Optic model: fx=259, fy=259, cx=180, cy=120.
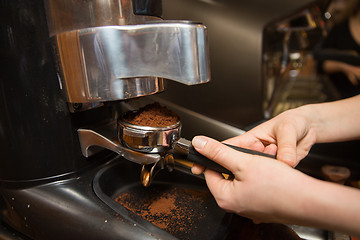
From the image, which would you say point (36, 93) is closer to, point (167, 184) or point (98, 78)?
point (98, 78)

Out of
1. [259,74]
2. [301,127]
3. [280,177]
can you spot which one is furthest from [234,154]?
[259,74]

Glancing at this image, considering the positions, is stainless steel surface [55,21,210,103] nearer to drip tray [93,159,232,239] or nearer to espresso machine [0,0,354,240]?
espresso machine [0,0,354,240]

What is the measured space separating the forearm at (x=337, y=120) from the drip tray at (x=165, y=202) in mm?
211

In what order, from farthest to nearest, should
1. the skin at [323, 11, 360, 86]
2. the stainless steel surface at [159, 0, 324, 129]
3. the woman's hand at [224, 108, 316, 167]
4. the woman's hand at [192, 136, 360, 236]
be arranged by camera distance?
the skin at [323, 11, 360, 86] < the stainless steel surface at [159, 0, 324, 129] < the woman's hand at [224, 108, 316, 167] < the woman's hand at [192, 136, 360, 236]

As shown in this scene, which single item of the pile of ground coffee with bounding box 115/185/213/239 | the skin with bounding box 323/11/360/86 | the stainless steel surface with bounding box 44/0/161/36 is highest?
the stainless steel surface with bounding box 44/0/161/36

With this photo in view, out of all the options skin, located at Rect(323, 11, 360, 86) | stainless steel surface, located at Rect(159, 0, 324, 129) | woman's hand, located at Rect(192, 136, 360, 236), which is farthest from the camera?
skin, located at Rect(323, 11, 360, 86)

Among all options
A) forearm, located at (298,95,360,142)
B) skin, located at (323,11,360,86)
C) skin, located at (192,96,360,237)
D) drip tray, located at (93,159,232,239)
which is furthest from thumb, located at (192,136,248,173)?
skin, located at (323,11,360,86)

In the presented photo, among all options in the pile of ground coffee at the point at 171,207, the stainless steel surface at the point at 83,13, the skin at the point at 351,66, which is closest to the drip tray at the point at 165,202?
the pile of ground coffee at the point at 171,207

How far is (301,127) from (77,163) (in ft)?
1.07

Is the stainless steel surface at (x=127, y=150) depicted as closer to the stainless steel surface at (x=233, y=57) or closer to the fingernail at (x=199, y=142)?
the fingernail at (x=199, y=142)

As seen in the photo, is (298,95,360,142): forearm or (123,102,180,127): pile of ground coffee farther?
(298,95,360,142): forearm

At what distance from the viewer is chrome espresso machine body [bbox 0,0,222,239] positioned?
10.5 inches

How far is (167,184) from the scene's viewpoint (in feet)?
1.39

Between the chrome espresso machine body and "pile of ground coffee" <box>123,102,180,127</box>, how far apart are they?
27mm
